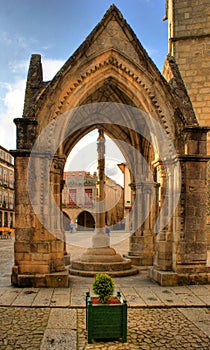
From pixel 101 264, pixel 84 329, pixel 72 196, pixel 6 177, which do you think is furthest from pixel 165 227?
pixel 6 177

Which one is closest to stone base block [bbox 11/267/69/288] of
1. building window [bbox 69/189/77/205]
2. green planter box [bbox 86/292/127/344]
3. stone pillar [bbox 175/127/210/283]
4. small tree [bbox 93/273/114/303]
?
stone pillar [bbox 175/127/210/283]

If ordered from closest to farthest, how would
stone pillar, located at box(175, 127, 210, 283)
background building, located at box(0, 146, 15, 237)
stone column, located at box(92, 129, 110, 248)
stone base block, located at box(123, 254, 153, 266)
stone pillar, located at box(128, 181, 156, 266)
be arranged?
stone pillar, located at box(175, 127, 210, 283) < stone column, located at box(92, 129, 110, 248) < stone base block, located at box(123, 254, 153, 266) < stone pillar, located at box(128, 181, 156, 266) < background building, located at box(0, 146, 15, 237)

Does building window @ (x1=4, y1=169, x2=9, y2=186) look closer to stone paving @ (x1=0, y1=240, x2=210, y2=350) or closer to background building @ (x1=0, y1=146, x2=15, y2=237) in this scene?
background building @ (x1=0, y1=146, x2=15, y2=237)

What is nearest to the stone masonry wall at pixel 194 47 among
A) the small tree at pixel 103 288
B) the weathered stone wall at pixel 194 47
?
the weathered stone wall at pixel 194 47

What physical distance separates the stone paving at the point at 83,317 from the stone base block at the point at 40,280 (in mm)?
197

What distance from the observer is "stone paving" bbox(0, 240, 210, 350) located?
4.84m

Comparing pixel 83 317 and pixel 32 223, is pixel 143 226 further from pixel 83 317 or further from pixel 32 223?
pixel 83 317

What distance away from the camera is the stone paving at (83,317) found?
484 cm

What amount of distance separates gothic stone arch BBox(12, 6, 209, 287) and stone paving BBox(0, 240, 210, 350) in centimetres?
57

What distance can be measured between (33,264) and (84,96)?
13.2 ft

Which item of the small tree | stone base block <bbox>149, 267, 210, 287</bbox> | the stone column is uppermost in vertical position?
the stone column

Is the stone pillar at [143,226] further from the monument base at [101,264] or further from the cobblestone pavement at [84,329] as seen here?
the cobblestone pavement at [84,329]

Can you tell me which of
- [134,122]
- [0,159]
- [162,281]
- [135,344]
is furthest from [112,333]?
[0,159]

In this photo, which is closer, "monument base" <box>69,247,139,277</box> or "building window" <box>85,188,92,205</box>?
"monument base" <box>69,247,139,277</box>
